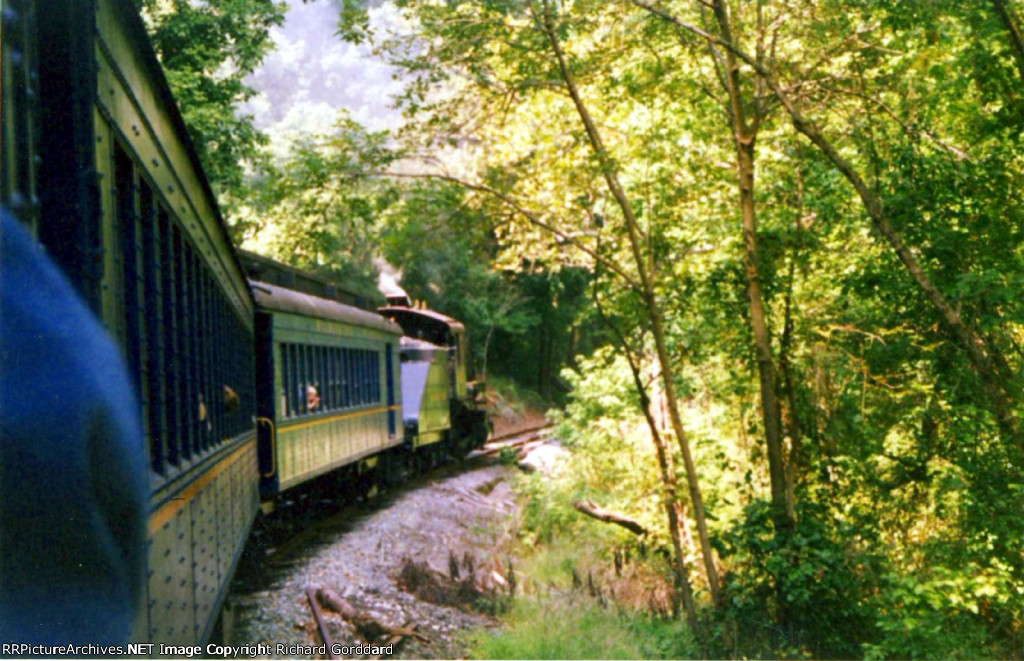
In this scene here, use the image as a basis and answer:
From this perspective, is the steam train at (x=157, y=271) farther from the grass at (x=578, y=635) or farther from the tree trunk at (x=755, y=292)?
the tree trunk at (x=755, y=292)

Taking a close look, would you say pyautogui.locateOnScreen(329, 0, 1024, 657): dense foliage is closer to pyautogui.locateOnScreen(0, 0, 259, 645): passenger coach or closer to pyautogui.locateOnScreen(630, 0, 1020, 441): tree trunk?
pyautogui.locateOnScreen(630, 0, 1020, 441): tree trunk

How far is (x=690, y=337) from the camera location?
10680 millimetres

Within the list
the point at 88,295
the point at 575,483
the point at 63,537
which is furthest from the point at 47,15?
the point at 575,483

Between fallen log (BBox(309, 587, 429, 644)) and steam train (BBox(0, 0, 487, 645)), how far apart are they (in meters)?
1.00

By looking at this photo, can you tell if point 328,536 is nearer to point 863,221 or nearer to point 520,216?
point 520,216

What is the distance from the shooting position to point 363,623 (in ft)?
26.7

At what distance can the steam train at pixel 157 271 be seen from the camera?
2.18 metres

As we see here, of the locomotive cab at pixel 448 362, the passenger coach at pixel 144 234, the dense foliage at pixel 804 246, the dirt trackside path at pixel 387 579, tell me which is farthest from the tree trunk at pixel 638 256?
the locomotive cab at pixel 448 362

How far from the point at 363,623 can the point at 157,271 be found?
5.42 meters

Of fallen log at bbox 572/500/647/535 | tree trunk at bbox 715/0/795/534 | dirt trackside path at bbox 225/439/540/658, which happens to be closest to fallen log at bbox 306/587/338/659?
dirt trackside path at bbox 225/439/540/658

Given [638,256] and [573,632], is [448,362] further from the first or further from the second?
[573,632]

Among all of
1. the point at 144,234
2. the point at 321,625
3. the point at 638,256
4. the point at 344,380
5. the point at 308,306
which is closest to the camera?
the point at 144,234

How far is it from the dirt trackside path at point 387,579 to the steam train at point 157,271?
0.80m

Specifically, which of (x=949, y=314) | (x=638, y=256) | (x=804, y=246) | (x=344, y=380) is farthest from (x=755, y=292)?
(x=344, y=380)
